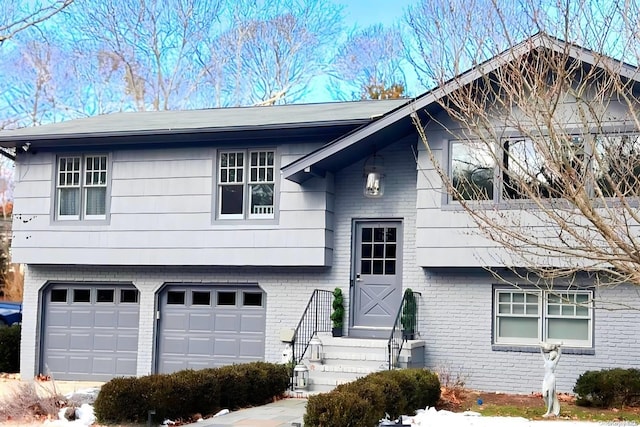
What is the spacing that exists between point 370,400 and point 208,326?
795 centimetres

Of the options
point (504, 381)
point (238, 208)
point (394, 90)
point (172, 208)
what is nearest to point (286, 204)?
point (238, 208)

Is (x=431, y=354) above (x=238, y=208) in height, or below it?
below

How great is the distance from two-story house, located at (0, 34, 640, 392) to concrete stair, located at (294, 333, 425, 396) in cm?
103

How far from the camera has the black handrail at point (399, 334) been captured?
15175 millimetres

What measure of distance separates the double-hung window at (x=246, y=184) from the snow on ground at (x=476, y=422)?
21.6 ft

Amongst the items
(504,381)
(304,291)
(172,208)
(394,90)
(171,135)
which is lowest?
(504,381)

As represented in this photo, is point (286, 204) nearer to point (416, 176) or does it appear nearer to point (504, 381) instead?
point (416, 176)

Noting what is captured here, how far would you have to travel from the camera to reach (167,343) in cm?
1867

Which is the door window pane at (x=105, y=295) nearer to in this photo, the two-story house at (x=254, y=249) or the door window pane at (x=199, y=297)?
the two-story house at (x=254, y=249)

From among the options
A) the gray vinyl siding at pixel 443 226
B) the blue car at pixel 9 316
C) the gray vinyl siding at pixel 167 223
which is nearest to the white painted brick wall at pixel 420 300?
the gray vinyl siding at pixel 167 223

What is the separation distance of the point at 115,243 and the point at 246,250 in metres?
3.00

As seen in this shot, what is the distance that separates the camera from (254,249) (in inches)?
690

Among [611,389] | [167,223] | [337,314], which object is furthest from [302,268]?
[611,389]

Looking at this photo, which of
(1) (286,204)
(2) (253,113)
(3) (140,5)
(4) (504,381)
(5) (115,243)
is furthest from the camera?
(3) (140,5)
